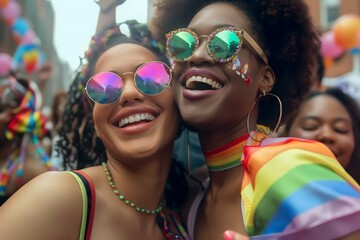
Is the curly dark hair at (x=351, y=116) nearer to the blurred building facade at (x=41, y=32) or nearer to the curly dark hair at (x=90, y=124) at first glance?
the curly dark hair at (x=90, y=124)

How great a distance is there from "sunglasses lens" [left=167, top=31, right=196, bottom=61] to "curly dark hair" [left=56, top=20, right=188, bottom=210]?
280mm

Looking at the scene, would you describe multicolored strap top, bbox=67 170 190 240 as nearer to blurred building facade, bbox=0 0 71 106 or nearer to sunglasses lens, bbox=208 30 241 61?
sunglasses lens, bbox=208 30 241 61

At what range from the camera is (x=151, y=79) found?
2.40 m

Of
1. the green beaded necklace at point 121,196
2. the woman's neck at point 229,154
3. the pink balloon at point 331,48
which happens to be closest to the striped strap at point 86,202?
the green beaded necklace at point 121,196

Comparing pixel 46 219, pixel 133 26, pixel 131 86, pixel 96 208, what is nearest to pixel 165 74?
pixel 131 86

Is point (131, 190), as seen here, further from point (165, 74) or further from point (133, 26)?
point (133, 26)

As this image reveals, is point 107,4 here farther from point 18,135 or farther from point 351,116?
point 351,116

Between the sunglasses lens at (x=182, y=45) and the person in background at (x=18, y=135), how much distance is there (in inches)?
80.4

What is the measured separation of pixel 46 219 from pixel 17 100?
2.53m

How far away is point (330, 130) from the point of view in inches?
130

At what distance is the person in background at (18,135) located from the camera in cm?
390

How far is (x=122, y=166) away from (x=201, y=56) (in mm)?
714

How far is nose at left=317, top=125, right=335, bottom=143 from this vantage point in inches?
127

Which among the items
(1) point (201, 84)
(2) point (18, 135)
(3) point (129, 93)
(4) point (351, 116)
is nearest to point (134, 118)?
(3) point (129, 93)
